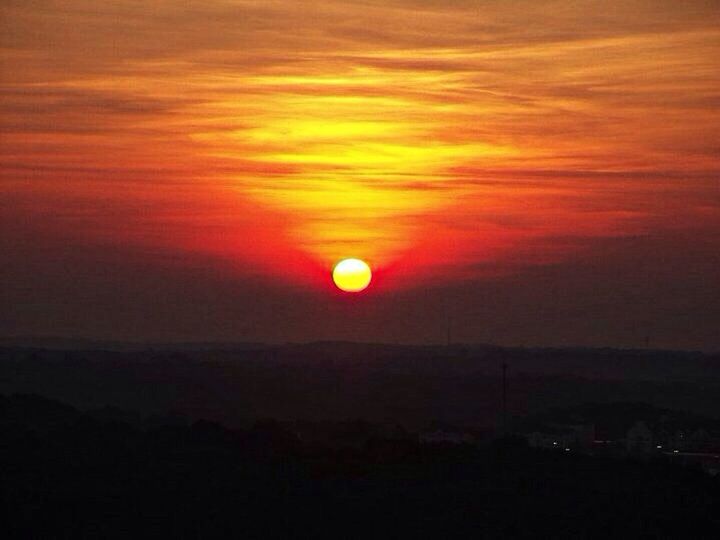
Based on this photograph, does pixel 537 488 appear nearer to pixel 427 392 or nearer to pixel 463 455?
pixel 463 455

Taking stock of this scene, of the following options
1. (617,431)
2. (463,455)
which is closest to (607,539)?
(463,455)

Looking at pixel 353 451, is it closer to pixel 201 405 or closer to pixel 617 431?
pixel 617 431

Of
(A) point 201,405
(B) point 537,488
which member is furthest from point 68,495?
(A) point 201,405

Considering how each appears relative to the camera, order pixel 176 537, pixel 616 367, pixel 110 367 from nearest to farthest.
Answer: pixel 176 537 < pixel 110 367 < pixel 616 367

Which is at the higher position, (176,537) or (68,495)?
(68,495)

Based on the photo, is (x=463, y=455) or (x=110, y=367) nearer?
(x=463, y=455)

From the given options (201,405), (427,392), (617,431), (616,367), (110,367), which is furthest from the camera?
(616,367)

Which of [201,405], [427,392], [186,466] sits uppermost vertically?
[427,392]
